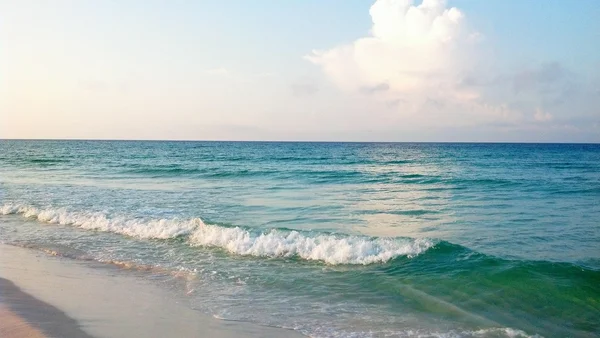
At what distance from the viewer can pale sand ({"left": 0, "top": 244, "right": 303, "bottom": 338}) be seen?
644 centimetres

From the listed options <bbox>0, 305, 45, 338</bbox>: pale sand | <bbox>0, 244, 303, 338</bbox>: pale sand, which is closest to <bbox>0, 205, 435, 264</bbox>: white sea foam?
<bbox>0, 244, 303, 338</bbox>: pale sand

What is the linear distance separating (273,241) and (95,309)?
529 centimetres

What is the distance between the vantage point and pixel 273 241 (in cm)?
1197

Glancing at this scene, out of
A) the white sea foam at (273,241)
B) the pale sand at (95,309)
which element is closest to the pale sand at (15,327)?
the pale sand at (95,309)

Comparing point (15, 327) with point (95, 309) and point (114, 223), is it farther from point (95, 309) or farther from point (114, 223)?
point (114, 223)

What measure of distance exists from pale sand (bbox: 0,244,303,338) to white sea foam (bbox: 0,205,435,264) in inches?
127

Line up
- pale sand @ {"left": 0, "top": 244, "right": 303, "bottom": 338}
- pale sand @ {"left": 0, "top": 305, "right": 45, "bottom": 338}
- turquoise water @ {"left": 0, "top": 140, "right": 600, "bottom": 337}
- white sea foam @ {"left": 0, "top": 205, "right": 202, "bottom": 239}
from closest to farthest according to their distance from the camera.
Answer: pale sand @ {"left": 0, "top": 305, "right": 45, "bottom": 338}
pale sand @ {"left": 0, "top": 244, "right": 303, "bottom": 338}
turquoise water @ {"left": 0, "top": 140, "right": 600, "bottom": 337}
white sea foam @ {"left": 0, "top": 205, "right": 202, "bottom": 239}

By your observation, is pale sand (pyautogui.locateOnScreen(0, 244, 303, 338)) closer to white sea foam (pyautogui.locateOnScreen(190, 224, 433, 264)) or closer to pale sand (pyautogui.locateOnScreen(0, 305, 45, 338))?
pale sand (pyautogui.locateOnScreen(0, 305, 45, 338))

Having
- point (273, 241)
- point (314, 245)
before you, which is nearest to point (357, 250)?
point (314, 245)

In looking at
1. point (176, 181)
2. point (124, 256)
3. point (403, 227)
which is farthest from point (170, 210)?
point (176, 181)

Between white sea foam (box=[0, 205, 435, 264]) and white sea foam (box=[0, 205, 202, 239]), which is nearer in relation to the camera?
white sea foam (box=[0, 205, 435, 264])

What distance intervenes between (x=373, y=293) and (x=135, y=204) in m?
13.5

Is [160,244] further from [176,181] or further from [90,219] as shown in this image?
[176,181]

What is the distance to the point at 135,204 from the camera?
63.6 ft
